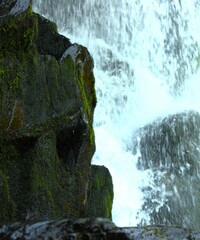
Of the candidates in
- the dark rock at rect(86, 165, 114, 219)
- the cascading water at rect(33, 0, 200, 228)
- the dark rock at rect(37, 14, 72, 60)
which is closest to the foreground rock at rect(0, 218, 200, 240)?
the dark rock at rect(86, 165, 114, 219)

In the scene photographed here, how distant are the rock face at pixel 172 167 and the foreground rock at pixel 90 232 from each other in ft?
21.1

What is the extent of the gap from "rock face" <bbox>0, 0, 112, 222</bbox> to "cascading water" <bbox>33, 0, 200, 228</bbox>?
423 cm

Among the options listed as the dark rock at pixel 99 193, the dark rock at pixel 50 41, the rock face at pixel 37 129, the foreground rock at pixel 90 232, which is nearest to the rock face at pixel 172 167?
the dark rock at pixel 99 193

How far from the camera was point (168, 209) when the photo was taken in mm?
9578

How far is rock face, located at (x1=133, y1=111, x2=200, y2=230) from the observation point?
9695mm

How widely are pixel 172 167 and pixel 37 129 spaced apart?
6.23 meters

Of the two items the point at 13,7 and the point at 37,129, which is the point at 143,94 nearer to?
the point at 13,7

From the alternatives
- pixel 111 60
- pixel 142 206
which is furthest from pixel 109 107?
pixel 142 206

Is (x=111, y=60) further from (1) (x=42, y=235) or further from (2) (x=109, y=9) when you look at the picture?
(1) (x=42, y=235)

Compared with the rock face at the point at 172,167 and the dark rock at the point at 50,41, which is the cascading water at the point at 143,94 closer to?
the rock face at the point at 172,167

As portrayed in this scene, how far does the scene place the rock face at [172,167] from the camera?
9.70 meters

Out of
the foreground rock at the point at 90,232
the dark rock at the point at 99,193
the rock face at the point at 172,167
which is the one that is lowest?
the foreground rock at the point at 90,232

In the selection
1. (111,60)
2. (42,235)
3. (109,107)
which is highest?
(111,60)

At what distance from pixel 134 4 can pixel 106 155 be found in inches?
293
